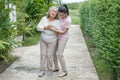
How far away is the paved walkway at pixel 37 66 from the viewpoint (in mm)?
7428

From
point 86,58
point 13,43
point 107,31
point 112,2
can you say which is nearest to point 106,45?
point 107,31

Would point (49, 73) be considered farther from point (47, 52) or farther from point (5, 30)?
point (5, 30)

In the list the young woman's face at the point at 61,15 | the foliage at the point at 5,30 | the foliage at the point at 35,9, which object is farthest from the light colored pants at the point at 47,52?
the foliage at the point at 35,9

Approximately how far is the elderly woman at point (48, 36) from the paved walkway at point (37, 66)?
425 millimetres

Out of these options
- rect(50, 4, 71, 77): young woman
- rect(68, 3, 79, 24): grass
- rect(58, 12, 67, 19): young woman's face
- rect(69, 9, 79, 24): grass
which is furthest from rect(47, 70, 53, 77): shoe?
rect(68, 3, 79, 24): grass

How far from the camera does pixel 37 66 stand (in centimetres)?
856

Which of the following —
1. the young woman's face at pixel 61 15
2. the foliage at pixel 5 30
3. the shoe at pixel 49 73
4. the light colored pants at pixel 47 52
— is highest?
the young woman's face at pixel 61 15

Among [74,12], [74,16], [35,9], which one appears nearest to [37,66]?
[35,9]

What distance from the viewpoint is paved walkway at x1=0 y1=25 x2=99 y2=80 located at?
7.43 meters

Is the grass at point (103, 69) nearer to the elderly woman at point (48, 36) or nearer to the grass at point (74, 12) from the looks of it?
the elderly woman at point (48, 36)

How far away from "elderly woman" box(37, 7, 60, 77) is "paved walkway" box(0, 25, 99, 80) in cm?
42

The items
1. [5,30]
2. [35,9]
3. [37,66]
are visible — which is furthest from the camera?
[35,9]

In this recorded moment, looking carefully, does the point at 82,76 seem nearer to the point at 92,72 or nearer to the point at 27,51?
the point at 92,72

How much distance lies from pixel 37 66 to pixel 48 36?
1.50 metres
